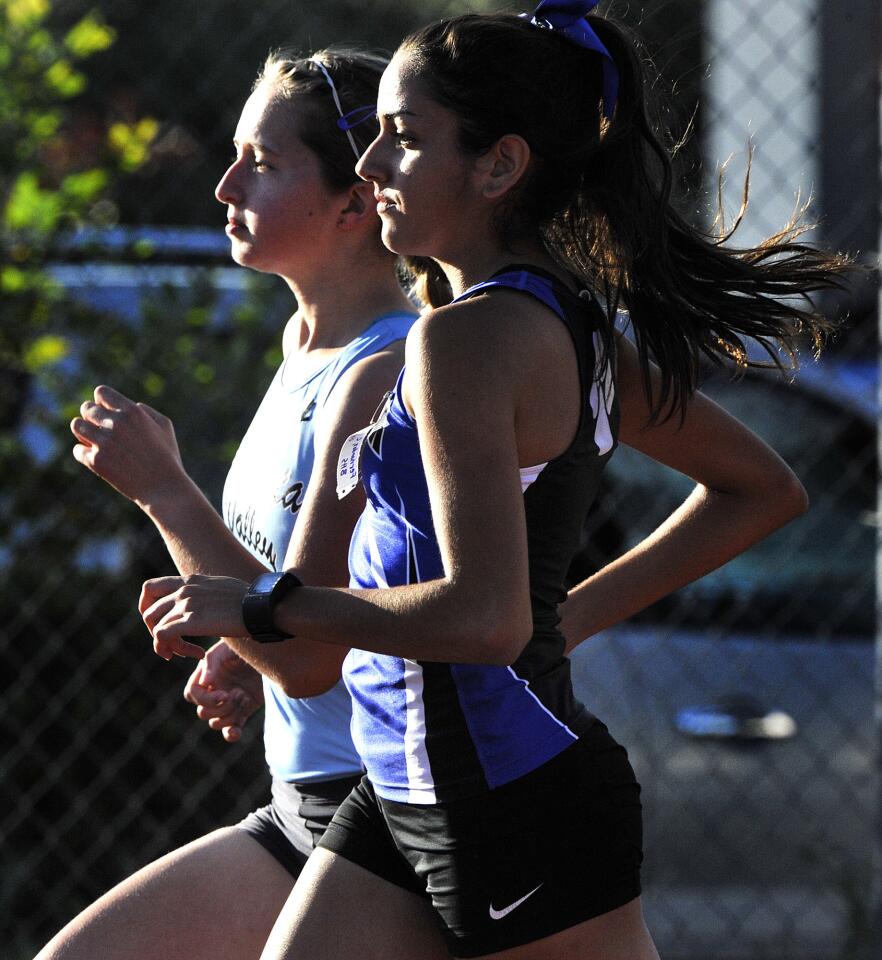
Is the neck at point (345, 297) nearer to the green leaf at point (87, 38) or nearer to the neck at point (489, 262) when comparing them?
the neck at point (489, 262)

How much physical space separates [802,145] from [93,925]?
A: 270cm

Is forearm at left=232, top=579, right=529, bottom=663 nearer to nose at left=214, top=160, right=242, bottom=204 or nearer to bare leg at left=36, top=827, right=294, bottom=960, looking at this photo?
bare leg at left=36, top=827, right=294, bottom=960

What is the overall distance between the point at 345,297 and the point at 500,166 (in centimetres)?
58

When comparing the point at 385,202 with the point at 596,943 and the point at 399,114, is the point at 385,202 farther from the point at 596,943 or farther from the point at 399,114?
the point at 596,943

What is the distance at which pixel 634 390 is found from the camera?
1925 mm

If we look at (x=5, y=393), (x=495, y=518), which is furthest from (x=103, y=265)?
(x=495, y=518)

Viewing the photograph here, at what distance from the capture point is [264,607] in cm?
158

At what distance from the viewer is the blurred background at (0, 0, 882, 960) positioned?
12.3 feet

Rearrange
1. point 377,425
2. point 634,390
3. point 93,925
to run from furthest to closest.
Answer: point 93,925 → point 634,390 → point 377,425

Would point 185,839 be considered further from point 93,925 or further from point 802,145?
point 802,145

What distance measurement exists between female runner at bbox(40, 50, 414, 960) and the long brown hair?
35cm

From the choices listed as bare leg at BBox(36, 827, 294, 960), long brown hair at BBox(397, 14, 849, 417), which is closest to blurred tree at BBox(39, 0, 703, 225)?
long brown hair at BBox(397, 14, 849, 417)

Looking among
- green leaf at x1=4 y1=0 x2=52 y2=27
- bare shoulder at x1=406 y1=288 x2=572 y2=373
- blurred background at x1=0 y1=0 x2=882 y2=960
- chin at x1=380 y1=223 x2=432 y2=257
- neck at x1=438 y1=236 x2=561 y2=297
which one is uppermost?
green leaf at x1=4 y1=0 x2=52 y2=27

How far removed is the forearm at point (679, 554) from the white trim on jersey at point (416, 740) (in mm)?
429
